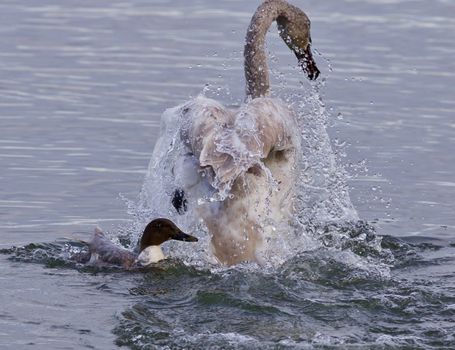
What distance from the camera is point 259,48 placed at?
1118 cm

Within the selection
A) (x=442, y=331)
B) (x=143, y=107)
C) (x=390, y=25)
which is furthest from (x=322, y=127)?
(x=390, y=25)

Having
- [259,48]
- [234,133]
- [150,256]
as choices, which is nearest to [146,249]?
[150,256]

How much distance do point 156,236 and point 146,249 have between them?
0.43ft

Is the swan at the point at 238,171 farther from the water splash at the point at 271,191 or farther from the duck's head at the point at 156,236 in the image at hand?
the duck's head at the point at 156,236

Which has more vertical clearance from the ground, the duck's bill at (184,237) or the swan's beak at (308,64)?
the swan's beak at (308,64)

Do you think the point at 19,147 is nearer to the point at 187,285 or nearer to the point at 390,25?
the point at 187,285

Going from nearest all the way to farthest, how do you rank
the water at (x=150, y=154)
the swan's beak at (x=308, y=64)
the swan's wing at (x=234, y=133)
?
the water at (x=150, y=154)
the swan's wing at (x=234, y=133)
the swan's beak at (x=308, y=64)

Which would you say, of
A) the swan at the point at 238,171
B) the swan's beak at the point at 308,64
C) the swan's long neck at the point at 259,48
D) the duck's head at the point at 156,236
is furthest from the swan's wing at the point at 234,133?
the swan's beak at the point at 308,64

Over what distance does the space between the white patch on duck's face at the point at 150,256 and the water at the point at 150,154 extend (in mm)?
96

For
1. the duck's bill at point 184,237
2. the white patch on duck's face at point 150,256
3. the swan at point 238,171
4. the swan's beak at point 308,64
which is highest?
the swan's beak at point 308,64

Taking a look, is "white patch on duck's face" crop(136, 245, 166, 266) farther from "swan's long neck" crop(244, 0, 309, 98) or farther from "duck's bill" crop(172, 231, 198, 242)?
"swan's long neck" crop(244, 0, 309, 98)

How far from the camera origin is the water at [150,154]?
8.67 meters

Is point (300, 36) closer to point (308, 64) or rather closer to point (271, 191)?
point (308, 64)

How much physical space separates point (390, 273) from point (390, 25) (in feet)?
23.7
